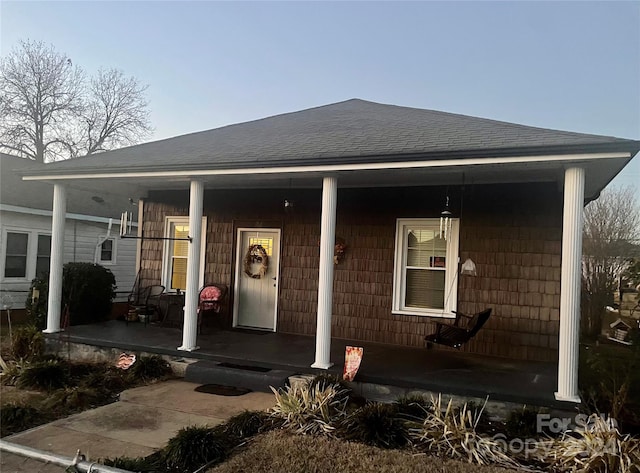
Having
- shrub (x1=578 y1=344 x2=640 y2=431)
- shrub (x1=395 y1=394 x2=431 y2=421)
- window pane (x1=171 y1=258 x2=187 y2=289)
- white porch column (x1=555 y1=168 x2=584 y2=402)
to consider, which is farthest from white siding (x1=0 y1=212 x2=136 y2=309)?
shrub (x1=578 y1=344 x2=640 y2=431)

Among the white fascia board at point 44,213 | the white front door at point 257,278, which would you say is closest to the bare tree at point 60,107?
the white fascia board at point 44,213

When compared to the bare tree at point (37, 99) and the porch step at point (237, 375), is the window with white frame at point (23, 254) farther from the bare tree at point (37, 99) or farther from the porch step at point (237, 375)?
the bare tree at point (37, 99)

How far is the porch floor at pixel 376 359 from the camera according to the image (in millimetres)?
5172

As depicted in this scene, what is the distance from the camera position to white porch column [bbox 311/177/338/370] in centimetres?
580

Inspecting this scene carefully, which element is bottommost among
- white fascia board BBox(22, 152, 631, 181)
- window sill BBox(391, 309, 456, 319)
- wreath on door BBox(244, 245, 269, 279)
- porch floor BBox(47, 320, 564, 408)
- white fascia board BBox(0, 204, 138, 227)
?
porch floor BBox(47, 320, 564, 408)

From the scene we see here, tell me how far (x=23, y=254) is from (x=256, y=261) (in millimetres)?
5994

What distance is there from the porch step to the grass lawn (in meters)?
1.45

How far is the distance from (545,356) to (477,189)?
105 inches

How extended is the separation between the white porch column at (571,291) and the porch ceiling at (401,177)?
1.07ft

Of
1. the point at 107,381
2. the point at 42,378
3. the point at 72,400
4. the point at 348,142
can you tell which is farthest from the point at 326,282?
the point at 42,378

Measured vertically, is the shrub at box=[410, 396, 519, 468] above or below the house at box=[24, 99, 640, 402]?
below

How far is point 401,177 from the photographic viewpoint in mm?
6973

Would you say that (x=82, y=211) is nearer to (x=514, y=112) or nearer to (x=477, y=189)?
(x=477, y=189)

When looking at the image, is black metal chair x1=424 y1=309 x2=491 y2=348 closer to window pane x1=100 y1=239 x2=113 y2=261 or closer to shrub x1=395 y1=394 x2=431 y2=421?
shrub x1=395 y1=394 x2=431 y2=421
